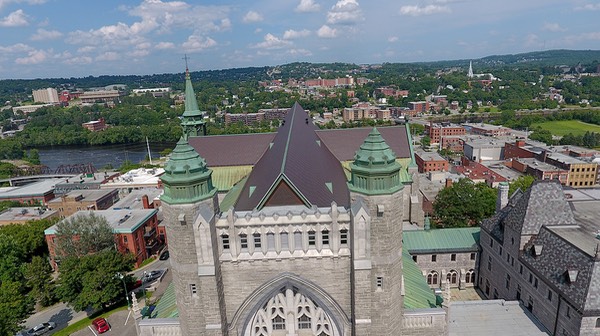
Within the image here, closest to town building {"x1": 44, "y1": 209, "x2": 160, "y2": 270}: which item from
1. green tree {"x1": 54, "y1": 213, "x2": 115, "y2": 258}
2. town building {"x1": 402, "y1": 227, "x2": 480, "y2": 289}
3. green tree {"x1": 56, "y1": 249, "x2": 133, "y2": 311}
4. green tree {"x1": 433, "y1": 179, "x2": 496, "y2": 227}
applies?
green tree {"x1": 54, "y1": 213, "x2": 115, "y2": 258}

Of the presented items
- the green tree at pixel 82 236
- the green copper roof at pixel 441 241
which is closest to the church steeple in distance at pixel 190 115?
the green tree at pixel 82 236

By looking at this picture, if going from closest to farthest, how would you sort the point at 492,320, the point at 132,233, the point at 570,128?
the point at 492,320 → the point at 132,233 → the point at 570,128

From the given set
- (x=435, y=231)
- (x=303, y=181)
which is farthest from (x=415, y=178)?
(x=303, y=181)

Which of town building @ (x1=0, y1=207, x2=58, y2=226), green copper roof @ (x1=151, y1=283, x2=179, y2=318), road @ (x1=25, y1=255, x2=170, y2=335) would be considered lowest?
road @ (x1=25, y1=255, x2=170, y2=335)

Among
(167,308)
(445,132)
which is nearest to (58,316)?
(167,308)

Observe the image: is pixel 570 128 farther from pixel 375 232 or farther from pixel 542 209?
pixel 375 232

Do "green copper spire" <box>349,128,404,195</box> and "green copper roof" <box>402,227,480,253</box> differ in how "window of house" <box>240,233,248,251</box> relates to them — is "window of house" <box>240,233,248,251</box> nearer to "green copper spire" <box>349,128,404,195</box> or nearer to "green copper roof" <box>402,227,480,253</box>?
"green copper spire" <box>349,128,404,195</box>
